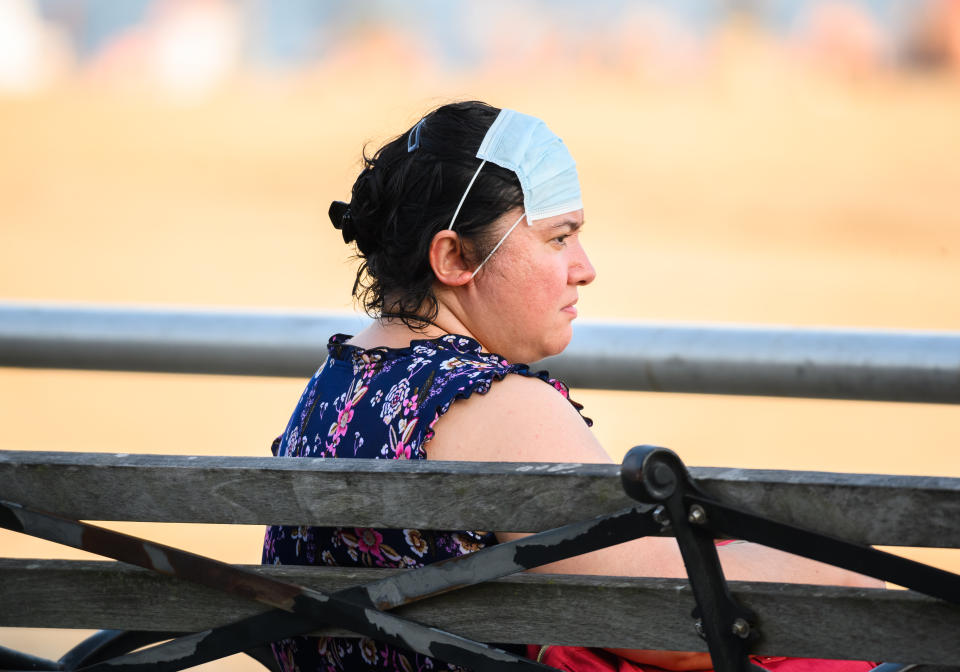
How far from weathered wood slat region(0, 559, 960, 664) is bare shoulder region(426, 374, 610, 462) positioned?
0.56 feet

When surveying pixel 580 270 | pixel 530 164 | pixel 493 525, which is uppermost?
pixel 530 164

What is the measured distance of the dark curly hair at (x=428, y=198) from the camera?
179 cm

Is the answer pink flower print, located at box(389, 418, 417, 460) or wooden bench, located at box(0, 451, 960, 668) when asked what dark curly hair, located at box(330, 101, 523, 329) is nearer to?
pink flower print, located at box(389, 418, 417, 460)

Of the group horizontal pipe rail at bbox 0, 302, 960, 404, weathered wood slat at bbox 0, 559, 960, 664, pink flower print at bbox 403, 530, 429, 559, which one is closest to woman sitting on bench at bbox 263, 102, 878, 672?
pink flower print at bbox 403, 530, 429, 559

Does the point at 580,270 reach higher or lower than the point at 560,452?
higher

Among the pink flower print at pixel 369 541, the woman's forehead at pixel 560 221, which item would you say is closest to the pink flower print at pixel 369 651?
the pink flower print at pixel 369 541

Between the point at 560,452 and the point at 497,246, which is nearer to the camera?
the point at 560,452

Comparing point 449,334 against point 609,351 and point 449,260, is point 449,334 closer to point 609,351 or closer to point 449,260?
point 449,260

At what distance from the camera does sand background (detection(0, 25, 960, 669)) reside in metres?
6.53

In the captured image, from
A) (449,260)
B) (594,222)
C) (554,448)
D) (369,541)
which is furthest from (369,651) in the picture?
(594,222)

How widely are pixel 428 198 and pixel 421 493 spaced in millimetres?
608

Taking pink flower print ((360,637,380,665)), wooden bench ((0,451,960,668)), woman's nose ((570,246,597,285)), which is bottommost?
pink flower print ((360,637,380,665))

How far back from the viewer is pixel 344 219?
1.99m

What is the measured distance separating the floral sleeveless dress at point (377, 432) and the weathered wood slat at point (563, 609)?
15 centimetres
